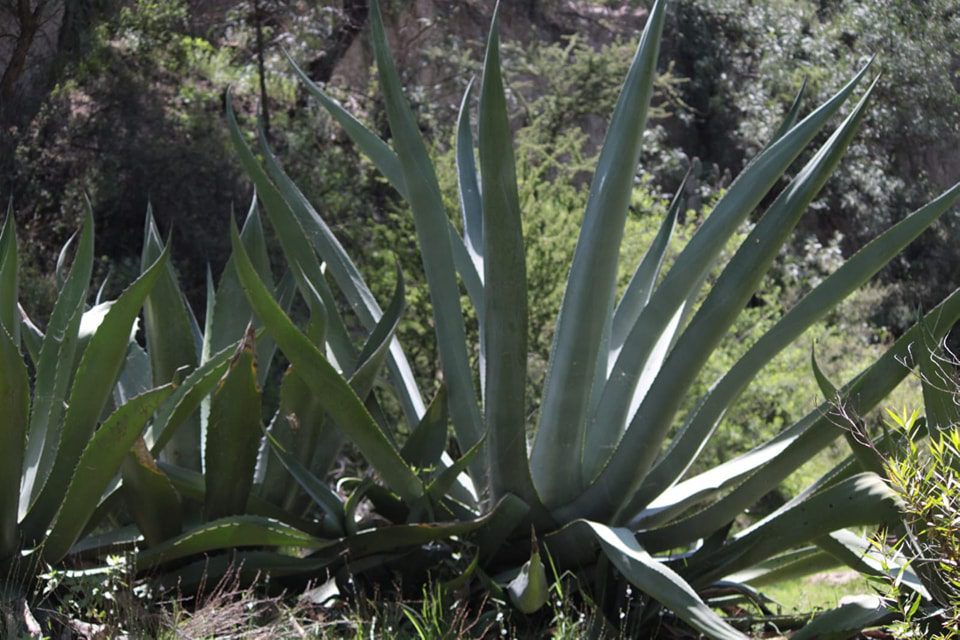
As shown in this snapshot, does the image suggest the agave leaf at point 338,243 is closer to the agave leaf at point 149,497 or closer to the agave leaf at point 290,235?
the agave leaf at point 290,235

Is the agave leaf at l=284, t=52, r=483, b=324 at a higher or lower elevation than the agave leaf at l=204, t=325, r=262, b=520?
higher

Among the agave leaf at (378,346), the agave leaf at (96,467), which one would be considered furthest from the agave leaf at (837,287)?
the agave leaf at (96,467)

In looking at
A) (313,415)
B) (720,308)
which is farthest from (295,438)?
(720,308)

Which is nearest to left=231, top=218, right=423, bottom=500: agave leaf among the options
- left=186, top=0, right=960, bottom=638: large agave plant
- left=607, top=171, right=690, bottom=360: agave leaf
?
left=186, top=0, right=960, bottom=638: large agave plant

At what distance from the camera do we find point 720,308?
9.12 ft

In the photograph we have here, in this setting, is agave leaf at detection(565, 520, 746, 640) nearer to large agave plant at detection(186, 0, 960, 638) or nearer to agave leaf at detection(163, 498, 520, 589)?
large agave plant at detection(186, 0, 960, 638)

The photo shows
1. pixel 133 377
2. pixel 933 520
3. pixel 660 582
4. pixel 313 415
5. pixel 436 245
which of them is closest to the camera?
pixel 933 520

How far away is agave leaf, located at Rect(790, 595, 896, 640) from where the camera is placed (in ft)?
8.63

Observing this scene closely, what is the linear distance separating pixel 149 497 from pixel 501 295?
102cm

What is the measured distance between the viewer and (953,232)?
664 inches

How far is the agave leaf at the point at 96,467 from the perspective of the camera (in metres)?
2.47

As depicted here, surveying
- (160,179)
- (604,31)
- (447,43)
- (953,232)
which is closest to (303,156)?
(160,179)

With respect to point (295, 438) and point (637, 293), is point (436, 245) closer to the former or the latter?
point (295, 438)

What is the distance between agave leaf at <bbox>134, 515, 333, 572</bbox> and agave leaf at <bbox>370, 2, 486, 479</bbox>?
0.70 meters
